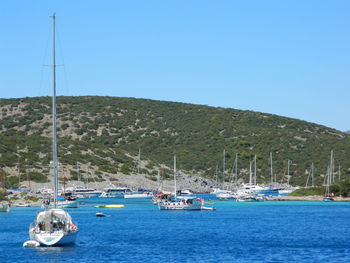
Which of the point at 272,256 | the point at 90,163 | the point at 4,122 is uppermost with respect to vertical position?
the point at 4,122

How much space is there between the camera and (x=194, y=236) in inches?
2574

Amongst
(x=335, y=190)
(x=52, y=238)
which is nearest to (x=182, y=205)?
(x=335, y=190)

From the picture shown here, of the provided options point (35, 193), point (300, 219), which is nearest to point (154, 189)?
point (35, 193)

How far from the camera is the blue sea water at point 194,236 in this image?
5050cm

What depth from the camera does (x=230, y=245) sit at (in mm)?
57938

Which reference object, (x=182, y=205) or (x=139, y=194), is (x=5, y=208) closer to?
(x=182, y=205)

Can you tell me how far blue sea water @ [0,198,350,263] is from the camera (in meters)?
50.5

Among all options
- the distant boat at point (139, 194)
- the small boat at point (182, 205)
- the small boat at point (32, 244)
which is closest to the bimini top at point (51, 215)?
the small boat at point (32, 244)

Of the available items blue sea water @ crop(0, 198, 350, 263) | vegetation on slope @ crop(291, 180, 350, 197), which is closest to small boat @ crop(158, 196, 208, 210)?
blue sea water @ crop(0, 198, 350, 263)

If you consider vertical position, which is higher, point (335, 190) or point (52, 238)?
point (335, 190)

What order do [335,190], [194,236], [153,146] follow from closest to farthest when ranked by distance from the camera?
[194,236] < [335,190] < [153,146]

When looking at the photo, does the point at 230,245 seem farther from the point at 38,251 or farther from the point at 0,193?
the point at 0,193

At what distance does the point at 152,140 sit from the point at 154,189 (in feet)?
137

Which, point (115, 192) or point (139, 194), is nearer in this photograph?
point (115, 192)
